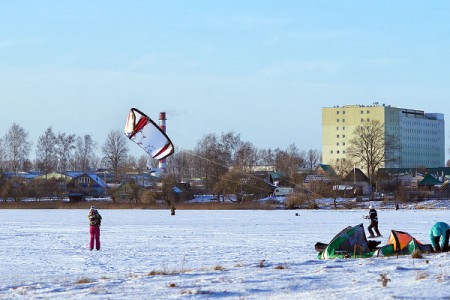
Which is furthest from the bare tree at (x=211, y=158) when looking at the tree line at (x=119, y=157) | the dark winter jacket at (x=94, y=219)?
the dark winter jacket at (x=94, y=219)

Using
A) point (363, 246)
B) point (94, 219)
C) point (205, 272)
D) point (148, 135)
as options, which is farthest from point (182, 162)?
point (205, 272)

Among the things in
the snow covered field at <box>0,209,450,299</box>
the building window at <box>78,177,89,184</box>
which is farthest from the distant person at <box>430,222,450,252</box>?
the building window at <box>78,177,89,184</box>

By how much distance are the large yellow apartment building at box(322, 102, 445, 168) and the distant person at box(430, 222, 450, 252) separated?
357 feet

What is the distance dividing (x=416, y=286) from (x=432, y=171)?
9999 cm

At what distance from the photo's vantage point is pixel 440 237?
45.5 feet

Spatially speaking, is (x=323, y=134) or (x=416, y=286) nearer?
(x=416, y=286)

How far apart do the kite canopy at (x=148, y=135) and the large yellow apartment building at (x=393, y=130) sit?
101m

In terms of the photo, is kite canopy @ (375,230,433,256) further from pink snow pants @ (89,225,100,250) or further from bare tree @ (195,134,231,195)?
bare tree @ (195,134,231,195)

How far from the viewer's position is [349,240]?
14352 mm

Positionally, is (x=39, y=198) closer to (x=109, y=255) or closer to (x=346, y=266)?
(x=109, y=255)

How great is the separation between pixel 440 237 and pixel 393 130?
381 ft

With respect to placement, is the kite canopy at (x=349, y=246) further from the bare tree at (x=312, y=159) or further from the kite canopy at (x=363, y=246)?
the bare tree at (x=312, y=159)

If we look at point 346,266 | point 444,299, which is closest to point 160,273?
point 346,266

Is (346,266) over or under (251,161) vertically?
under
